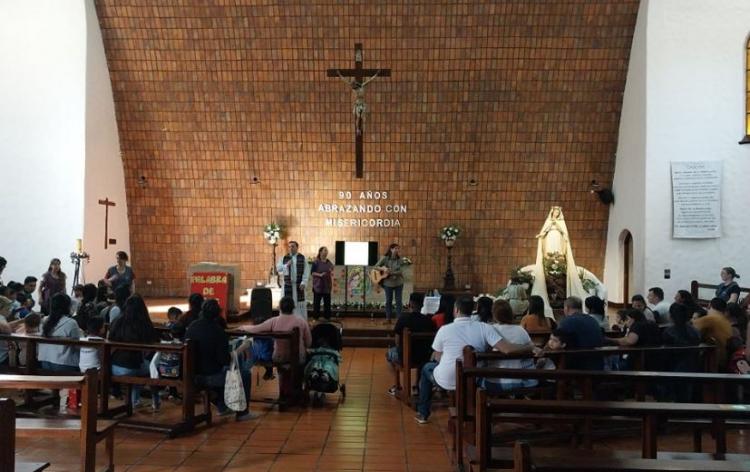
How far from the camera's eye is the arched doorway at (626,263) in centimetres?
1294

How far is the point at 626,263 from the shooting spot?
13125 mm

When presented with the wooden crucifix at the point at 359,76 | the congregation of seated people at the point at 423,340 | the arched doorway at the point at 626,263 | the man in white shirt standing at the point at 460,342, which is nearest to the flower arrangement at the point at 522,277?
the arched doorway at the point at 626,263

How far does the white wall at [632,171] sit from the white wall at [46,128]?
31.8 feet

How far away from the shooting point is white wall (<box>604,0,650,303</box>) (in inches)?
457

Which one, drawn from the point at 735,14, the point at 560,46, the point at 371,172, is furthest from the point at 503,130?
the point at 735,14

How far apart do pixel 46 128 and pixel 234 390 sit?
8519 mm

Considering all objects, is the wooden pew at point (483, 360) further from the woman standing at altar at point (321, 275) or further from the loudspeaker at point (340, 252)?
the loudspeaker at point (340, 252)

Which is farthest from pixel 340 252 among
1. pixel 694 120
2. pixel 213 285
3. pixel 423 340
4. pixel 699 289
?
pixel 423 340

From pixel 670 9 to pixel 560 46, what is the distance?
1.86 meters

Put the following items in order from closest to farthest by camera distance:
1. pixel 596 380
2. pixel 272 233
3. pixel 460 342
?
pixel 596 380
pixel 460 342
pixel 272 233

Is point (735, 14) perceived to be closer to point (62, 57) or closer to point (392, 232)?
point (392, 232)

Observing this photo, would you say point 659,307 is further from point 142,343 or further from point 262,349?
point 142,343

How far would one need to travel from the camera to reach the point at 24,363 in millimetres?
6117

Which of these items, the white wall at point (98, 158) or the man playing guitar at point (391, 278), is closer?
the man playing guitar at point (391, 278)
